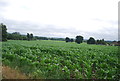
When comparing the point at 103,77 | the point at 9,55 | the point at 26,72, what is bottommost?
the point at 103,77

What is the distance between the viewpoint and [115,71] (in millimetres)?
7887

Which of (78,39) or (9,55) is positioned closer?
(9,55)

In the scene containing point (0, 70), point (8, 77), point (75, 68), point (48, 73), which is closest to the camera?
point (8, 77)

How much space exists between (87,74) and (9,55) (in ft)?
16.5

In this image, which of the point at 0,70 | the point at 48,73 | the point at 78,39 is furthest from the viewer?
the point at 78,39

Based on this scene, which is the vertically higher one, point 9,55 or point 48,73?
point 9,55

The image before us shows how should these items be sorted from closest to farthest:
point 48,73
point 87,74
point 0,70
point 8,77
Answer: point 8,77
point 0,70
point 48,73
point 87,74

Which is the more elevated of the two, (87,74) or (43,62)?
(43,62)

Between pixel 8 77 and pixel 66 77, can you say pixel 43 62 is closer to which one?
pixel 66 77

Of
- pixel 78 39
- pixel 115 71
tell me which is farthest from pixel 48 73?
pixel 78 39

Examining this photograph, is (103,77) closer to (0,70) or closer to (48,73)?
(48,73)

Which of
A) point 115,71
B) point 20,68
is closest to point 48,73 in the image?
point 20,68

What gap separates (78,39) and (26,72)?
154 ft

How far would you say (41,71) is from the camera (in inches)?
264
